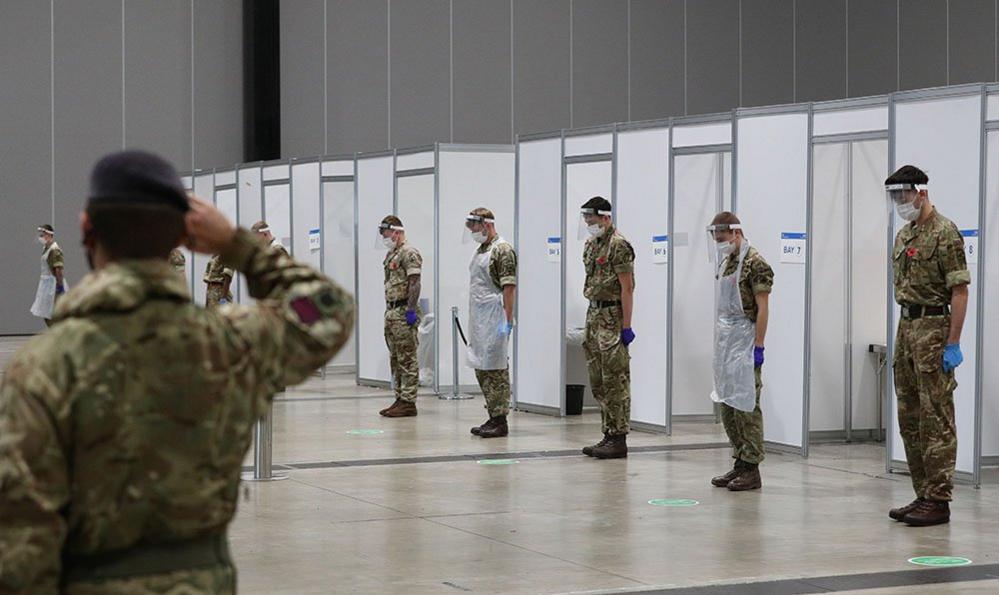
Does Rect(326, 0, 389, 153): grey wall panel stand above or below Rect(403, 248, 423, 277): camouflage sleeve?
above

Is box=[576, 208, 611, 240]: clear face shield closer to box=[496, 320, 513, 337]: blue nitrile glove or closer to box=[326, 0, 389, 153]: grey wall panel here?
box=[496, 320, 513, 337]: blue nitrile glove

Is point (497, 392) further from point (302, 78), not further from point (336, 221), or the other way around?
point (302, 78)

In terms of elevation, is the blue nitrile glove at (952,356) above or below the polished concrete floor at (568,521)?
above

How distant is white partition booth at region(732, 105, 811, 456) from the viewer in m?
10.7

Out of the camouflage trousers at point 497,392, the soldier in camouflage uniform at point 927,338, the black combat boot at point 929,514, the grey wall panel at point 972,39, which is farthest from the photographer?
the grey wall panel at point 972,39

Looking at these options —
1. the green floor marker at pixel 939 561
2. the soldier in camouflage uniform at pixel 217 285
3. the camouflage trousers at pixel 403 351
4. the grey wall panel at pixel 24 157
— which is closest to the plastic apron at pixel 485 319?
the camouflage trousers at pixel 403 351

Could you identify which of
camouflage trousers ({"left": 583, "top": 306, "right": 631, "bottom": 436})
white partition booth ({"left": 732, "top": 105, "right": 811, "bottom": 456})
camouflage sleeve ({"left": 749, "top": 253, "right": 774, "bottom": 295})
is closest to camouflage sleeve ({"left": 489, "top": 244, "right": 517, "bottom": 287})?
camouflage trousers ({"left": 583, "top": 306, "right": 631, "bottom": 436})

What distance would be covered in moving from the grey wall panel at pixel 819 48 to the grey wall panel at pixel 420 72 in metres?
6.33

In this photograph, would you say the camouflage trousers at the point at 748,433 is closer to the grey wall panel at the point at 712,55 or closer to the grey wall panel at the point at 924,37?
the grey wall panel at the point at 712,55

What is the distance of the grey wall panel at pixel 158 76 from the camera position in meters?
24.4

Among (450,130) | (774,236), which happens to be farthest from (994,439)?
(450,130)

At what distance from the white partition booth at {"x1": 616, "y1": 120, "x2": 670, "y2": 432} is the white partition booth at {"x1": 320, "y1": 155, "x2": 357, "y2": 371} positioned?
5.67m

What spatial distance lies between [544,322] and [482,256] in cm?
163

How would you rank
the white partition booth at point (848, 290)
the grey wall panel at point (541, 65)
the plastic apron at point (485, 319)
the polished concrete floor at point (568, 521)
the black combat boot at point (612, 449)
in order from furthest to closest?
the grey wall panel at point (541, 65)
the plastic apron at point (485, 319)
the white partition booth at point (848, 290)
the black combat boot at point (612, 449)
the polished concrete floor at point (568, 521)
